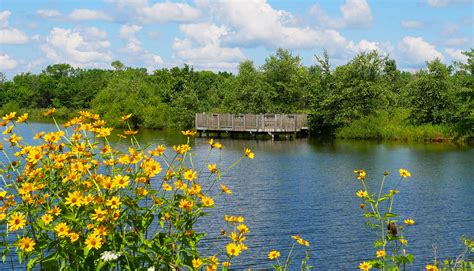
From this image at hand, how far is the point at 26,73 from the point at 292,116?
8259 cm

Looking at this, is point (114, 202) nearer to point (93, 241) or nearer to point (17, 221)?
point (93, 241)

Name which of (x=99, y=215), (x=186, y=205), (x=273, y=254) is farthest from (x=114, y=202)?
(x=273, y=254)

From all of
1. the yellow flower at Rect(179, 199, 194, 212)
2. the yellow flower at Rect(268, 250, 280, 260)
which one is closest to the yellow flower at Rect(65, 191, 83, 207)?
the yellow flower at Rect(179, 199, 194, 212)

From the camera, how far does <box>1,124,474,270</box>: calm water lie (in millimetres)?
14141

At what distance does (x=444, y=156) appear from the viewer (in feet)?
109

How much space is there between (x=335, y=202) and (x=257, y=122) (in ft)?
90.9

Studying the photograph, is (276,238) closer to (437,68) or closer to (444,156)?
(444,156)

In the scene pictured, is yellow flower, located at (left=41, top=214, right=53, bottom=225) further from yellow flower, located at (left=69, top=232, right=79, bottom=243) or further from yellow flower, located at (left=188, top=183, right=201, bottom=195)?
yellow flower, located at (left=188, top=183, right=201, bottom=195)

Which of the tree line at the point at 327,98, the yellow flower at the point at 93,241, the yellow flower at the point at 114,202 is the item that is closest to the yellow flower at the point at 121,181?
the yellow flower at the point at 114,202

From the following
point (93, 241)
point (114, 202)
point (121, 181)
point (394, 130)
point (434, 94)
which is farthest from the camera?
point (394, 130)

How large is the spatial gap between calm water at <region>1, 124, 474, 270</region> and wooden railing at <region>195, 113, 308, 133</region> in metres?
10.5

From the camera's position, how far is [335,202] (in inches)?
779

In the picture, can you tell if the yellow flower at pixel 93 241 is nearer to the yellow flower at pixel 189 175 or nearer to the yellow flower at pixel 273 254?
the yellow flower at pixel 189 175

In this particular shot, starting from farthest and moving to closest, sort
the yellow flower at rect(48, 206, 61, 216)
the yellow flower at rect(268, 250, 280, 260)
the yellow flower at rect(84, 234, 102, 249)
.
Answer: the yellow flower at rect(268, 250, 280, 260)
the yellow flower at rect(48, 206, 61, 216)
the yellow flower at rect(84, 234, 102, 249)
